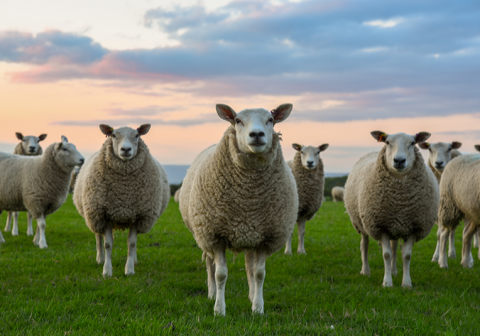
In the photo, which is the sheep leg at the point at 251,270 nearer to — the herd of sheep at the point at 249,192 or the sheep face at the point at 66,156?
the herd of sheep at the point at 249,192

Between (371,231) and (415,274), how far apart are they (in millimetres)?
1515

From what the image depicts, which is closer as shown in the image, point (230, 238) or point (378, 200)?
point (230, 238)

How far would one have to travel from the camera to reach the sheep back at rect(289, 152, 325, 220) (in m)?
9.58

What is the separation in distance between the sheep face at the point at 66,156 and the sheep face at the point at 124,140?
3.43m

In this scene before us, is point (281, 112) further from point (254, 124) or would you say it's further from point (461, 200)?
point (461, 200)

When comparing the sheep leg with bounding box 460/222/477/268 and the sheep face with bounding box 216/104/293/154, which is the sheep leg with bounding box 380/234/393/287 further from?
the sheep face with bounding box 216/104/293/154

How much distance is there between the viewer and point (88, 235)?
11797 millimetres

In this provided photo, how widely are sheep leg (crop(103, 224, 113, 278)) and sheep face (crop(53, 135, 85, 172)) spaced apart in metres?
3.65

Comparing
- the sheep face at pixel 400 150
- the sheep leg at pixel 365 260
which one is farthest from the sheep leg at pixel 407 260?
the sheep face at pixel 400 150

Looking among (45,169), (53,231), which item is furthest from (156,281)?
(53,231)

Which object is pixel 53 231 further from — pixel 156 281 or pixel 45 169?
pixel 156 281

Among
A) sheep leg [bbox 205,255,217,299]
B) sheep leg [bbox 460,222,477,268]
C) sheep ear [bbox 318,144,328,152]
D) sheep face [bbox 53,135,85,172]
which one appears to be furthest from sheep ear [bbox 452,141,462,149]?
sheep face [bbox 53,135,85,172]

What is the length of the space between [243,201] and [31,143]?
40.1ft

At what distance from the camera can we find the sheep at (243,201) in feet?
16.0
